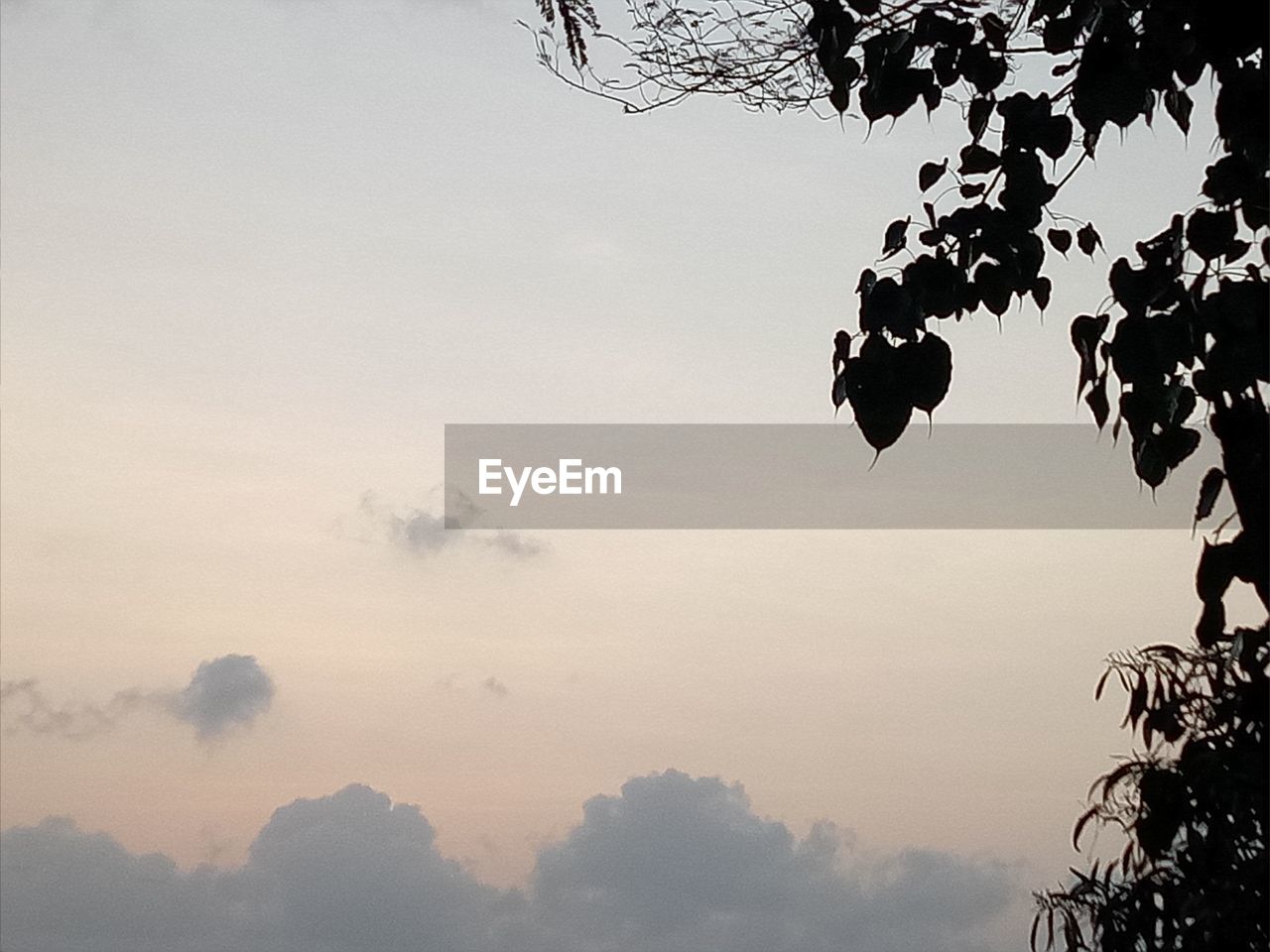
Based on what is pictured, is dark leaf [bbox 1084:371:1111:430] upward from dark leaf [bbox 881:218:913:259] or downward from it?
downward

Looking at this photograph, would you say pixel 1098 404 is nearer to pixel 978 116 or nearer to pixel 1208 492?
pixel 1208 492

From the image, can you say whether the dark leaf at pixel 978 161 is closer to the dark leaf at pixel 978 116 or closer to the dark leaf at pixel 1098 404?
the dark leaf at pixel 978 116

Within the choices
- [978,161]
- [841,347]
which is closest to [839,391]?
[841,347]

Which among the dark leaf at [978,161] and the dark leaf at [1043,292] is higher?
the dark leaf at [978,161]

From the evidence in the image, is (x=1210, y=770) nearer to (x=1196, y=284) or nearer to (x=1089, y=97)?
(x=1196, y=284)

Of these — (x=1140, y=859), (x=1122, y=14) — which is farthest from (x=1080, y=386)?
(x=1140, y=859)

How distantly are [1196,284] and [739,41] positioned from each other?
0.89m

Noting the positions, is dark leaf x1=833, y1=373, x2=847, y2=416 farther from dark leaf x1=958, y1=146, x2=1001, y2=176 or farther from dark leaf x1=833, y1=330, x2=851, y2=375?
dark leaf x1=958, y1=146, x2=1001, y2=176

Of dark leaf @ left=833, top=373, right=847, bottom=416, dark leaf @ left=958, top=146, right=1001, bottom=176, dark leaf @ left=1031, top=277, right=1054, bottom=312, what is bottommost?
dark leaf @ left=833, top=373, right=847, bottom=416

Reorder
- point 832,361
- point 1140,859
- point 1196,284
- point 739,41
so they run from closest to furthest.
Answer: point 1196,284, point 832,361, point 739,41, point 1140,859

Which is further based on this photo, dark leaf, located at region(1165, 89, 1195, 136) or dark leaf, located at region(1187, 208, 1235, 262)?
dark leaf, located at region(1165, 89, 1195, 136)

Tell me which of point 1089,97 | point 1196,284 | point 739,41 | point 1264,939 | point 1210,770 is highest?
point 739,41

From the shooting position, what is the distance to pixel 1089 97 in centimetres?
131

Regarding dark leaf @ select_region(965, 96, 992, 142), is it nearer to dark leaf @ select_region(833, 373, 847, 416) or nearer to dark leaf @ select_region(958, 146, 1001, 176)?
dark leaf @ select_region(958, 146, 1001, 176)
